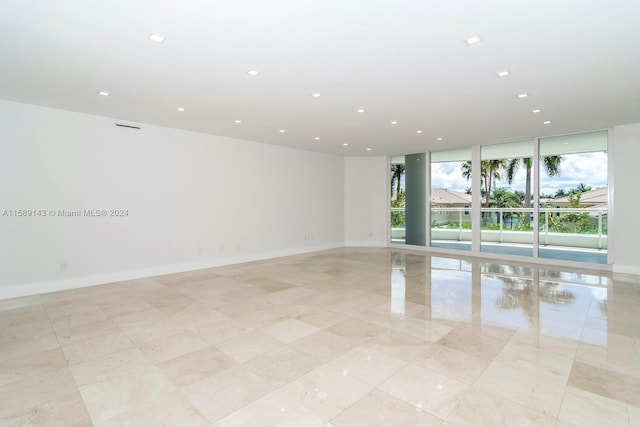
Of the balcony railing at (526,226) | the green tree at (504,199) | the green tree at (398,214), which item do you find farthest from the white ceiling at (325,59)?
the green tree at (398,214)

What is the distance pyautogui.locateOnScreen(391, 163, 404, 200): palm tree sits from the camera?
1028cm

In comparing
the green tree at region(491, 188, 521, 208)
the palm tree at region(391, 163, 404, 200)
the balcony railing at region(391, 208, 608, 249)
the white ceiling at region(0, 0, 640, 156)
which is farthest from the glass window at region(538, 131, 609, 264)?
the palm tree at region(391, 163, 404, 200)

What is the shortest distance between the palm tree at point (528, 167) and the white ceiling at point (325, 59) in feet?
5.53

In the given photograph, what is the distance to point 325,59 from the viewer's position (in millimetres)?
3387

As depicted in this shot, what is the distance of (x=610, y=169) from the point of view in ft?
22.0

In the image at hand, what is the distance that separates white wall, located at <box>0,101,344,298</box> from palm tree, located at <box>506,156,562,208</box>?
5.64m

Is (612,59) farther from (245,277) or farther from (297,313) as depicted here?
(245,277)

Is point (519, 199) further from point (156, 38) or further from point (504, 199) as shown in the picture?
point (156, 38)

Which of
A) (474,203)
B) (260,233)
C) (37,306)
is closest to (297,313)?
(37,306)

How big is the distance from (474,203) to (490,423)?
295 inches

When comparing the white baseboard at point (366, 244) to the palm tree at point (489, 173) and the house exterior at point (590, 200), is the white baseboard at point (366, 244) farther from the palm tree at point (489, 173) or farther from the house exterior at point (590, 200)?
the house exterior at point (590, 200)

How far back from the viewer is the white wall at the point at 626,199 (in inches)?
250

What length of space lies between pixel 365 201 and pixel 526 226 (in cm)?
452

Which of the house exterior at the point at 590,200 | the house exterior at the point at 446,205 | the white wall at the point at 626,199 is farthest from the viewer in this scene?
the house exterior at the point at 446,205
